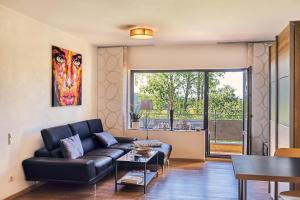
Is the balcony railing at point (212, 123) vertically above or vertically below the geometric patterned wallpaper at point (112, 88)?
below

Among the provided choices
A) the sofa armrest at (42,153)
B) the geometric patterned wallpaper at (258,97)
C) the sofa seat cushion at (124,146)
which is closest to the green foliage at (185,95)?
the geometric patterned wallpaper at (258,97)

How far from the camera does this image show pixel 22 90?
13.4ft

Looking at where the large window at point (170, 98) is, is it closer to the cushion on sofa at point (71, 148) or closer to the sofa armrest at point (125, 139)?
the sofa armrest at point (125, 139)

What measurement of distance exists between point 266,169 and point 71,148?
2.93 m

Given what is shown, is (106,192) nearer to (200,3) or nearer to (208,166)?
(208,166)

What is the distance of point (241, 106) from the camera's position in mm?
6230

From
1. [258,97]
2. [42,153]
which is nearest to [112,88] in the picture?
[42,153]

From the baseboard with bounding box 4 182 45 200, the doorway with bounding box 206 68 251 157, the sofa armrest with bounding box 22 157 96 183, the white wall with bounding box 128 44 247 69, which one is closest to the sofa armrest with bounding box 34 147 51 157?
the sofa armrest with bounding box 22 157 96 183

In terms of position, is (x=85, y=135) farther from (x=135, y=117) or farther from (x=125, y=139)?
(x=135, y=117)

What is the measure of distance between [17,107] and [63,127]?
0.92m

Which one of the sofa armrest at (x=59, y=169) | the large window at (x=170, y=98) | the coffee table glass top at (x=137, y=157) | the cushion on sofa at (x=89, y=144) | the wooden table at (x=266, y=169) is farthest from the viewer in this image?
the large window at (x=170, y=98)

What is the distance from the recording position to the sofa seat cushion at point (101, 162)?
417 cm

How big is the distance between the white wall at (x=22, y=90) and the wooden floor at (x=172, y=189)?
0.47 m

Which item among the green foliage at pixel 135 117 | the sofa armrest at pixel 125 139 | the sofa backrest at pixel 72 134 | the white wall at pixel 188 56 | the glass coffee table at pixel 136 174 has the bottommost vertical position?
the glass coffee table at pixel 136 174
